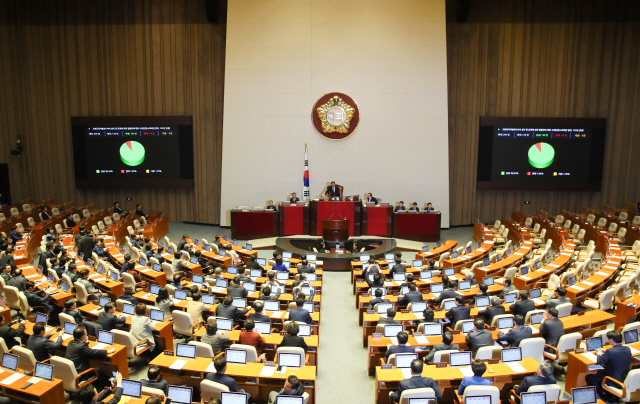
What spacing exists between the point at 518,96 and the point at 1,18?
2186cm

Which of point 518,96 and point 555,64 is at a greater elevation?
point 555,64

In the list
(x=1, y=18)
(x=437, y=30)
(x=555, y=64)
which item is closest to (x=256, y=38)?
(x=437, y=30)

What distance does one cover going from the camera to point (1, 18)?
19750 millimetres

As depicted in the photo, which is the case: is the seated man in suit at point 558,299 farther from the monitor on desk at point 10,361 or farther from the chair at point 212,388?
the monitor on desk at point 10,361

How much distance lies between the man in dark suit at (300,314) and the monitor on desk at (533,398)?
356 centimetres

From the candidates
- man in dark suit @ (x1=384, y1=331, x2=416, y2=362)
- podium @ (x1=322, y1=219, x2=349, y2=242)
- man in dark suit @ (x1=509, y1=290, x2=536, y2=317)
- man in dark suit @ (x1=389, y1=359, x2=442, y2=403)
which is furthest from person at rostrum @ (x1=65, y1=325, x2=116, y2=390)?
podium @ (x1=322, y1=219, x2=349, y2=242)

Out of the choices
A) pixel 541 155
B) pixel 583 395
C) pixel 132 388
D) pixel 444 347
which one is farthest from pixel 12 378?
pixel 541 155

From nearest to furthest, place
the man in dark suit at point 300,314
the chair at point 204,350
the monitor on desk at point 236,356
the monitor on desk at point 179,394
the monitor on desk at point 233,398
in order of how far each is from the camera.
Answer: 1. the monitor on desk at point 233,398
2. the monitor on desk at point 179,394
3. the monitor on desk at point 236,356
4. the chair at point 204,350
5. the man in dark suit at point 300,314

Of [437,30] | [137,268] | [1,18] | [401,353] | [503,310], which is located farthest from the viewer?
[1,18]

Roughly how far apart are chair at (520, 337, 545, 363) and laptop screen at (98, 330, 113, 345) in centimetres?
595

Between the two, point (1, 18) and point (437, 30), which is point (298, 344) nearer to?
point (437, 30)

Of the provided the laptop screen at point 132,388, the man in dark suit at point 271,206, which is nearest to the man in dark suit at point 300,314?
the laptop screen at point 132,388

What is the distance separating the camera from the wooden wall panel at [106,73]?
19578 mm

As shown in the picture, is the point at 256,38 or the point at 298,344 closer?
the point at 298,344
